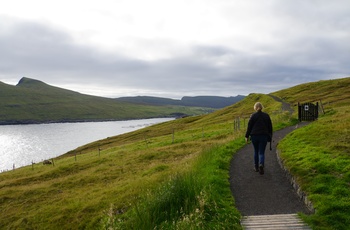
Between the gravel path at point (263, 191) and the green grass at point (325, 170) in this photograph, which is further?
the gravel path at point (263, 191)

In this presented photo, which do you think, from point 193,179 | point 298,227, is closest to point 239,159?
point 193,179

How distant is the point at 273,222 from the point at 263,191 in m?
3.06

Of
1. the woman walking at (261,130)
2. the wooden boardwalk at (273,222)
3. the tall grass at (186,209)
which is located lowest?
the wooden boardwalk at (273,222)

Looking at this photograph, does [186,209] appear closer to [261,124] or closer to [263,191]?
[263,191]

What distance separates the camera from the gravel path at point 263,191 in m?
10.4

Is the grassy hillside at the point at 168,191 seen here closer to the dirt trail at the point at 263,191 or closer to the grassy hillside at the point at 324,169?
the grassy hillside at the point at 324,169

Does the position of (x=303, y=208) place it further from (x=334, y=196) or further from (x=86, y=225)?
(x=86, y=225)

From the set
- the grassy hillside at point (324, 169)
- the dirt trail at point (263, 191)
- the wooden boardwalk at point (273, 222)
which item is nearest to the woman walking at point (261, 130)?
the dirt trail at point (263, 191)

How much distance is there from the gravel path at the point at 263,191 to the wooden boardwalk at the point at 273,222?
47 centimetres

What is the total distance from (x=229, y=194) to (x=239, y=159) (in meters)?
6.72

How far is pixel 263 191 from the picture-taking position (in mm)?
12148

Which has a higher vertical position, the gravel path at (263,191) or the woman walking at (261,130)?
the woman walking at (261,130)

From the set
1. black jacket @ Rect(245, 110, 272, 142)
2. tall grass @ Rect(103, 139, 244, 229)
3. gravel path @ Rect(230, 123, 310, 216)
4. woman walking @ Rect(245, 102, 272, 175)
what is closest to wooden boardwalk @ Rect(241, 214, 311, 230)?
tall grass @ Rect(103, 139, 244, 229)

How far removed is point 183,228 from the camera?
8156mm
